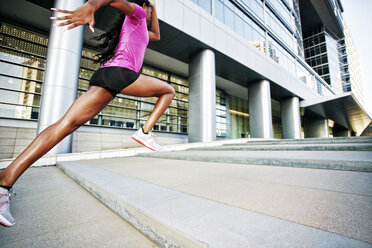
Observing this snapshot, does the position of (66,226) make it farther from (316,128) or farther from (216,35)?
(316,128)

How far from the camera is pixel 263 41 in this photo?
16.1 m

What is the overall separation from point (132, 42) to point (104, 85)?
56 centimetres

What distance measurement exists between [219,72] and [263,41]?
6161 mm

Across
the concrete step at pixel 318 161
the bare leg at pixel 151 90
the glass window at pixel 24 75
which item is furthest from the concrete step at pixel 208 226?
the glass window at pixel 24 75

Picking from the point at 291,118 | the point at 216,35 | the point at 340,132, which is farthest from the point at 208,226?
the point at 340,132

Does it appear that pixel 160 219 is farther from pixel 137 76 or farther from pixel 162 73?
pixel 162 73

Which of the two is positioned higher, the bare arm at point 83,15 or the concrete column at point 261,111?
the concrete column at point 261,111

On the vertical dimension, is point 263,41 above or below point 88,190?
above

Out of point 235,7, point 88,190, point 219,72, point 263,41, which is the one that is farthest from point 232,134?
point 88,190

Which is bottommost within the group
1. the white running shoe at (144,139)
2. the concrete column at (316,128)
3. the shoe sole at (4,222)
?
the shoe sole at (4,222)

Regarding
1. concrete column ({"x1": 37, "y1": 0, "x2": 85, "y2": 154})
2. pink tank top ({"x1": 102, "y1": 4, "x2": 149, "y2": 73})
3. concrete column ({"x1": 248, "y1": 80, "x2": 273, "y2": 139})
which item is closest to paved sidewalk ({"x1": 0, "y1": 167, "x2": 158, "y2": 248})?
pink tank top ({"x1": 102, "y1": 4, "x2": 149, "y2": 73})

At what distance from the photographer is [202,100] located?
1026 centimetres

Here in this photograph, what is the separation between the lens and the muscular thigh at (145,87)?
5.95 ft

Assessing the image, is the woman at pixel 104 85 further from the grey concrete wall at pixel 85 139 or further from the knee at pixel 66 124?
the grey concrete wall at pixel 85 139
